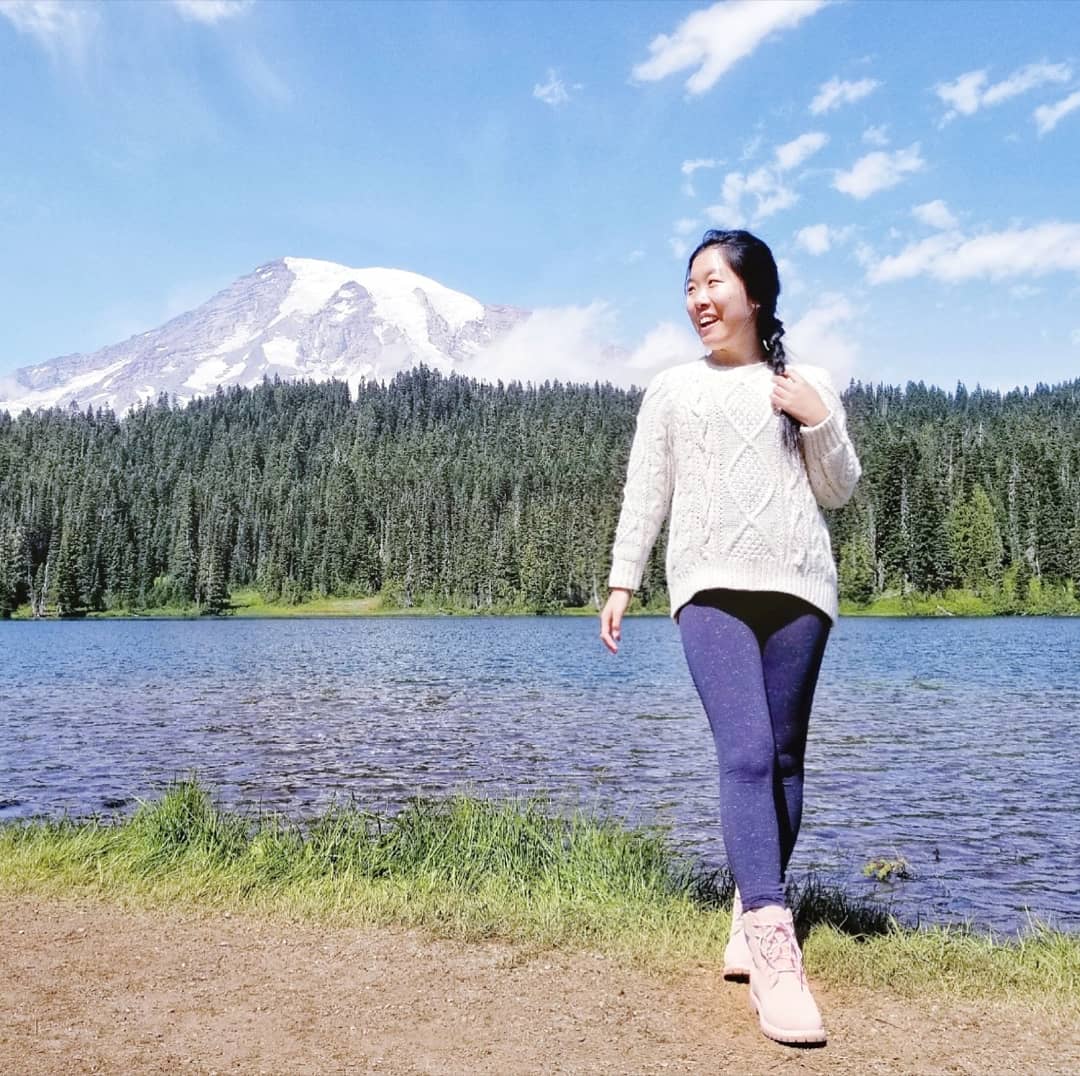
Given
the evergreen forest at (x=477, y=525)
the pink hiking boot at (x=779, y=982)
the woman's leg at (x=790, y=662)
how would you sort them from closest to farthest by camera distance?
the pink hiking boot at (x=779, y=982), the woman's leg at (x=790, y=662), the evergreen forest at (x=477, y=525)

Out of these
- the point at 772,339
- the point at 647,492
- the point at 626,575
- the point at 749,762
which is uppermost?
the point at 772,339

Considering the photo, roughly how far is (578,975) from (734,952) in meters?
0.74

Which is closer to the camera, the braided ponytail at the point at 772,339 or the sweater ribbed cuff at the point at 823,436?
the sweater ribbed cuff at the point at 823,436

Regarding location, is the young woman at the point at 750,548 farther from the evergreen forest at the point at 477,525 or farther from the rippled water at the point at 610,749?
the evergreen forest at the point at 477,525

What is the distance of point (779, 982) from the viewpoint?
13.1ft

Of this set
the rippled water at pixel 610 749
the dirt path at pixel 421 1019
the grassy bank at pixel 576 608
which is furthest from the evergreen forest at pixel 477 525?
the dirt path at pixel 421 1019

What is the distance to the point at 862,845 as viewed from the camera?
39.1ft

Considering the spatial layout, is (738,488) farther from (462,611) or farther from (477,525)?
(477,525)

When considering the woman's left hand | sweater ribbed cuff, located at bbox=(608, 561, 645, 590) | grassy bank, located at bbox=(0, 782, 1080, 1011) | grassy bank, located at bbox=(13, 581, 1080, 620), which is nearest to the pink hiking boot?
grassy bank, located at bbox=(0, 782, 1080, 1011)

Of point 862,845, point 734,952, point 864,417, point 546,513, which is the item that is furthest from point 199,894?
point 864,417

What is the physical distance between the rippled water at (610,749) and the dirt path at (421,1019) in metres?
5.46

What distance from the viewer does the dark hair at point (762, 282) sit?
4387mm

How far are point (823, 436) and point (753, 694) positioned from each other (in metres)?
1.13

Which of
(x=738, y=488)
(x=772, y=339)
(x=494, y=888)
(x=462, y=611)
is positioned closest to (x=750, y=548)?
(x=738, y=488)
